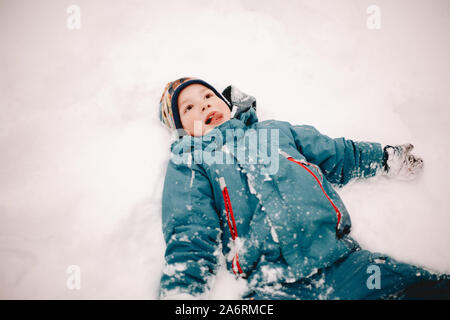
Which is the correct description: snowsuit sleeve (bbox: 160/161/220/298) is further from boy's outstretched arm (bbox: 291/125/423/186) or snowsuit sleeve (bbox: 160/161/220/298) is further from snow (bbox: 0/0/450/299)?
boy's outstretched arm (bbox: 291/125/423/186)

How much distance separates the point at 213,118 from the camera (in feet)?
4.85

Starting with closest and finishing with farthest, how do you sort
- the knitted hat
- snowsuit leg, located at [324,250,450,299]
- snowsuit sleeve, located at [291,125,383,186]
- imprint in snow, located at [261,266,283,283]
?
1. snowsuit leg, located at [324,250,450,299]
2. imprint in snow, located at [261,266,283,283]
3. snowsuit sleeve, located at [291,125,383,186]
4. the knitted hat

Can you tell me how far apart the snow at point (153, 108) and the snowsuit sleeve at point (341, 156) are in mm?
122

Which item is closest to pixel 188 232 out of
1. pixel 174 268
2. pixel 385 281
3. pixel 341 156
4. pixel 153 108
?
pixel 174 268

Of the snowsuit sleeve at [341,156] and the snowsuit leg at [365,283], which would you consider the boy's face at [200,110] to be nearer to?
the snowsuit sleeve at [341,156]

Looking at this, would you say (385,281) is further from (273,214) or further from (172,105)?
(172,105)

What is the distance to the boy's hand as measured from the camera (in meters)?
1.44

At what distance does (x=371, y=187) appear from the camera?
1472 millimetres

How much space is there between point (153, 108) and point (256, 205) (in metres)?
1.25

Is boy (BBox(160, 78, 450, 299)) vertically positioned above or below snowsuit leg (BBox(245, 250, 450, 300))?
above

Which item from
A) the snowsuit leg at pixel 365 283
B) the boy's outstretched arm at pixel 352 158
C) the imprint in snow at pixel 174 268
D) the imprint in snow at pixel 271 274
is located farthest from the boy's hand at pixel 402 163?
the imprint in snow at pixel 174 268

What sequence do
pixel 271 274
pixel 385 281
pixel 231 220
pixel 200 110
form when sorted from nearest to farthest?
pixel 385 281, pixel 271 274, pixel 231 220, pixel 200 110

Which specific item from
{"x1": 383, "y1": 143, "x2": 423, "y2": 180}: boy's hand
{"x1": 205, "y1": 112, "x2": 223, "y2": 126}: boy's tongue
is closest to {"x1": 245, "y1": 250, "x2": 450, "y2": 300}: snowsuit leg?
{"x1": 383, "y1": 143, "x2": 423, "y2": 180}: boy's hand

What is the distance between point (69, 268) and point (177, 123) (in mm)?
1080
